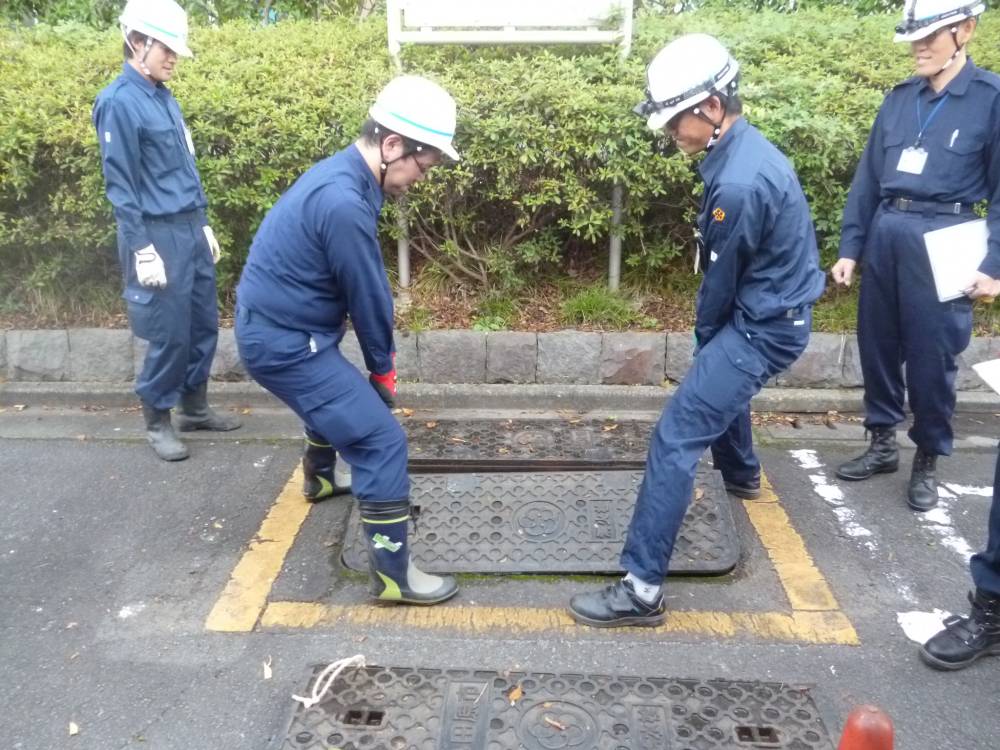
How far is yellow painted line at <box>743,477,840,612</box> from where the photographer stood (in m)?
3.20

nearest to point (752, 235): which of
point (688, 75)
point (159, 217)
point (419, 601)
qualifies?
point (688, 75)

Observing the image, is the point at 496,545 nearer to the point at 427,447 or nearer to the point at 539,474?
the point at 539,474

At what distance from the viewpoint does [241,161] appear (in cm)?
483

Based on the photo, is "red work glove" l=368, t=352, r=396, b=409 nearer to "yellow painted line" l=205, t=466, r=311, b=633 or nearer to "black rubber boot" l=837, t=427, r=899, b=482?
"yellow painted line" l=205, t=466, r=311, b=633

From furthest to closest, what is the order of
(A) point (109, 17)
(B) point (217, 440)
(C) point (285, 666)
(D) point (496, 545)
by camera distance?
1. (A) point (109, 17)
2. (B) point (217, 440)
3. (D) point (496, 545)
4. (C) point (285, 666)

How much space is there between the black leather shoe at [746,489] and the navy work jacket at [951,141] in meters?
1.37

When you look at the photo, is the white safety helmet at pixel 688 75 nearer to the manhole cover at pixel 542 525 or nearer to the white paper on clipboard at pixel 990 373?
the white paper on clipboard at pixel 990 373

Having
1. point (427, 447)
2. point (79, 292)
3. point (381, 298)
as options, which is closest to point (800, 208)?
point (381, 298)

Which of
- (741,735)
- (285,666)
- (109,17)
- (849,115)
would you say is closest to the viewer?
(741,735)

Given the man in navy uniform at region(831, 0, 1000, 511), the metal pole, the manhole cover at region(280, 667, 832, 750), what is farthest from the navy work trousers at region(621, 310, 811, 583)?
the metal pole

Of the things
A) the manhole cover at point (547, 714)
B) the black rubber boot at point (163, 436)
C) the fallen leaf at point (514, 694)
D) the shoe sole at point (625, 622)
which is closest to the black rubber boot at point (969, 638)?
the manhole cover at point (547, 714)

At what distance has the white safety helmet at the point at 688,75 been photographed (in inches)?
107

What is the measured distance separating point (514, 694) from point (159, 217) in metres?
3.00

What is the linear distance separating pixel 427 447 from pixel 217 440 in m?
1.26
